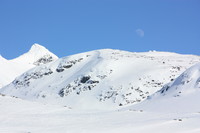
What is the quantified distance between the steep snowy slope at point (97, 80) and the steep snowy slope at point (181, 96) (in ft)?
79.3

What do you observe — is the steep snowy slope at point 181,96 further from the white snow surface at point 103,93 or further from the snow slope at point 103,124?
the snow slope at point 103,124

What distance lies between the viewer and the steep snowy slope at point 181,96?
29.2 meters

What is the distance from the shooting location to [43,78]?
85.8 meters

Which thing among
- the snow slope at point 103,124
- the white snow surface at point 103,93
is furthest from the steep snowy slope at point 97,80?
the snow slope at point 103,124

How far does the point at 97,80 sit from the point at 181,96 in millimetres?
40652

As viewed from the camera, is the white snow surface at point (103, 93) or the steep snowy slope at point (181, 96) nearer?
the white snow surface at point (103, 93)

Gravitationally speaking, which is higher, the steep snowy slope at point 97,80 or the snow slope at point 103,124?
the steep snowy slope at point 97,80

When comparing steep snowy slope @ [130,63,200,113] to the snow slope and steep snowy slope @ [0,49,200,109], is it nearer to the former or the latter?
the snow slope

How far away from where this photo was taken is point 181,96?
33.0 meters

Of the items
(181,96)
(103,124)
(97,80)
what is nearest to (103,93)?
(97,80)

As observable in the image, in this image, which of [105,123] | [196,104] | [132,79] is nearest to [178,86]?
[196,104]

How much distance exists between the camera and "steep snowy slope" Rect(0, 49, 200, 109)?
2542 inches

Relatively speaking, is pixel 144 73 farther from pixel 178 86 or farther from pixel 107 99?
pixel 178 86

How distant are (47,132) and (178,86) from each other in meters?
26.4
